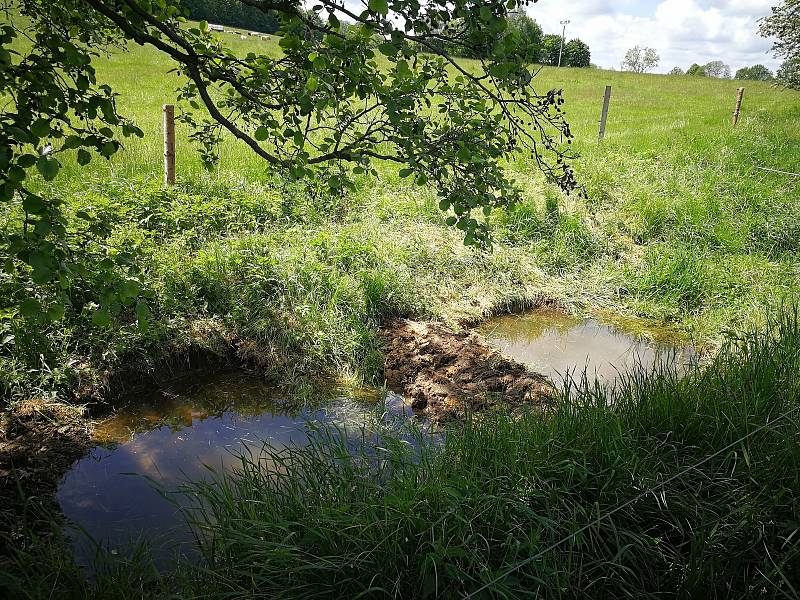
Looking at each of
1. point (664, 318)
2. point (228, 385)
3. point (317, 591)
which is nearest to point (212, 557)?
point (317, 591)

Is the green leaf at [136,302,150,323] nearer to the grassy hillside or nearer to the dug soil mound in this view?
the grassy hillside

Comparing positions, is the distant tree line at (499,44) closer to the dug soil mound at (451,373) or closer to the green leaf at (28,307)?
the green leaf at (28,307)

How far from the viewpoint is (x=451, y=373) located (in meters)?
5.69

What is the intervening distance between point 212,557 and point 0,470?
2.12 metres

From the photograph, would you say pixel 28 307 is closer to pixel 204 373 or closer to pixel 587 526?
pixel 587 526

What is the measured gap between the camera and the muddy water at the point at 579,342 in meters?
6.32

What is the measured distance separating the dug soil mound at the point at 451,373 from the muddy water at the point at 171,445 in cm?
27

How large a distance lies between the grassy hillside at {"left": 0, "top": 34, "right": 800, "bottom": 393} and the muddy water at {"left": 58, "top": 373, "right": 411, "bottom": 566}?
0.45 m

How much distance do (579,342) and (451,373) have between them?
2037 millimetres

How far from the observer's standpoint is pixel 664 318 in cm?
743

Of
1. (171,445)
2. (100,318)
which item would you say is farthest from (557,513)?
(171,445)

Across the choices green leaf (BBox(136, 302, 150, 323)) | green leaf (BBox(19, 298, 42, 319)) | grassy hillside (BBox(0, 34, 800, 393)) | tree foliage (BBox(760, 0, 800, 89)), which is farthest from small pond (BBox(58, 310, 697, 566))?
tree foliage (BBox(760, 0, 800, 89))

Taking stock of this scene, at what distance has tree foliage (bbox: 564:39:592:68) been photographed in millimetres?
68938

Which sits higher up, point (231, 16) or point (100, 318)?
point (231, 16)
